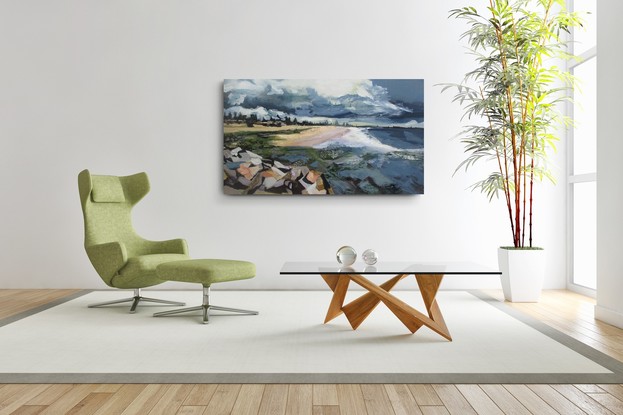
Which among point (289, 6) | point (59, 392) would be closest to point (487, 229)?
point (289, 6)

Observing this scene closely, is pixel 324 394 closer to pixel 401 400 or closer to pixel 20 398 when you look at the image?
pixel 401 400

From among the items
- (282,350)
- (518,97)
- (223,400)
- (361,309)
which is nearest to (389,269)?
(361,309)

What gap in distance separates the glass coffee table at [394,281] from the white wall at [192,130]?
2.09 metres

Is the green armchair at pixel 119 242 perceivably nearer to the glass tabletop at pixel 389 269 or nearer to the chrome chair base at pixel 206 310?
the chrome chair base at pixel 206 310

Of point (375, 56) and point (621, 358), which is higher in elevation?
point (375, 56)

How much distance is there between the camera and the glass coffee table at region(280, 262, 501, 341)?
11.8 ft

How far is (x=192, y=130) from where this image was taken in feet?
20.1

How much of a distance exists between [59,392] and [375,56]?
459cm

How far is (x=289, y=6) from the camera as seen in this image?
6.12m

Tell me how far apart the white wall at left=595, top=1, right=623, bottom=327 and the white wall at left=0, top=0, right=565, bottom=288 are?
1676 millimetres

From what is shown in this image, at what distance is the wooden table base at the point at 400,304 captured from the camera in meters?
3.65

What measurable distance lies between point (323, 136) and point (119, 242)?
7.88ft

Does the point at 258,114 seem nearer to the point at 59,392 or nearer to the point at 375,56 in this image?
the point at 375,56

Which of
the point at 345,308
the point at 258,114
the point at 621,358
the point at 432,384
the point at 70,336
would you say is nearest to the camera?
the point at 432,384
